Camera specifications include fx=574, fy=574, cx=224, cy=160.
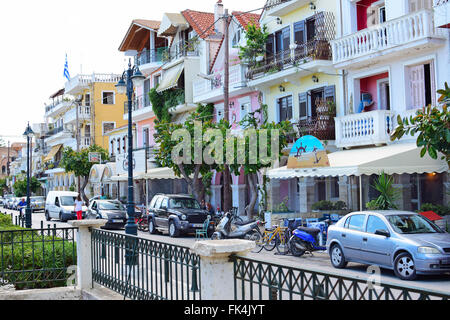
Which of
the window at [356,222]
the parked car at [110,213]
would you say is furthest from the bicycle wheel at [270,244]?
the parked car at [110,213]

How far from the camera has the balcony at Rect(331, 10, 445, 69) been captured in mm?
18859

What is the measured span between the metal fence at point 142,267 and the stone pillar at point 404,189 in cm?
1394

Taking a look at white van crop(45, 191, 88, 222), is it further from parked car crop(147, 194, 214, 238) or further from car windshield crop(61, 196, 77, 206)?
parked car crop(147, 194, 214, 238)

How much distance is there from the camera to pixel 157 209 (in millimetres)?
26781

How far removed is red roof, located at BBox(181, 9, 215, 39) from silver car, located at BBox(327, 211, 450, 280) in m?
23.2

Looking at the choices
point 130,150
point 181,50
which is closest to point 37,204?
point 181,50

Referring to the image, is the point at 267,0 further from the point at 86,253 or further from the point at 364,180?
the point at 86,253

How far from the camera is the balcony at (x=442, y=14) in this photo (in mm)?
17797

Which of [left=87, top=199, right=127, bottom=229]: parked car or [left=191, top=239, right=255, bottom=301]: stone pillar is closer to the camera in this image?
[left=191, top=239, right=255, bottom=301]: stone pillar

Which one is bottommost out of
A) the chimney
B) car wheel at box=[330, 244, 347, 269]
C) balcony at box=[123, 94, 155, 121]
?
car wheel at box=[330, 244, 347, 269]

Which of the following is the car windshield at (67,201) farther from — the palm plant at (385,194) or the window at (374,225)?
the window at (374,225)

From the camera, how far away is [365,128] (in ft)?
69.9

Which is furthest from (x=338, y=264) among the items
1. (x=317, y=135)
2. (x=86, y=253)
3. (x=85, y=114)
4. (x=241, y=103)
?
(x=85, y=114)

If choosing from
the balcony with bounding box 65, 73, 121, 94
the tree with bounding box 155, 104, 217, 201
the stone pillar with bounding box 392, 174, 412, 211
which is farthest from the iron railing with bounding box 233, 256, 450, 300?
the balcony with bounding box 65, 73, 121, 94
